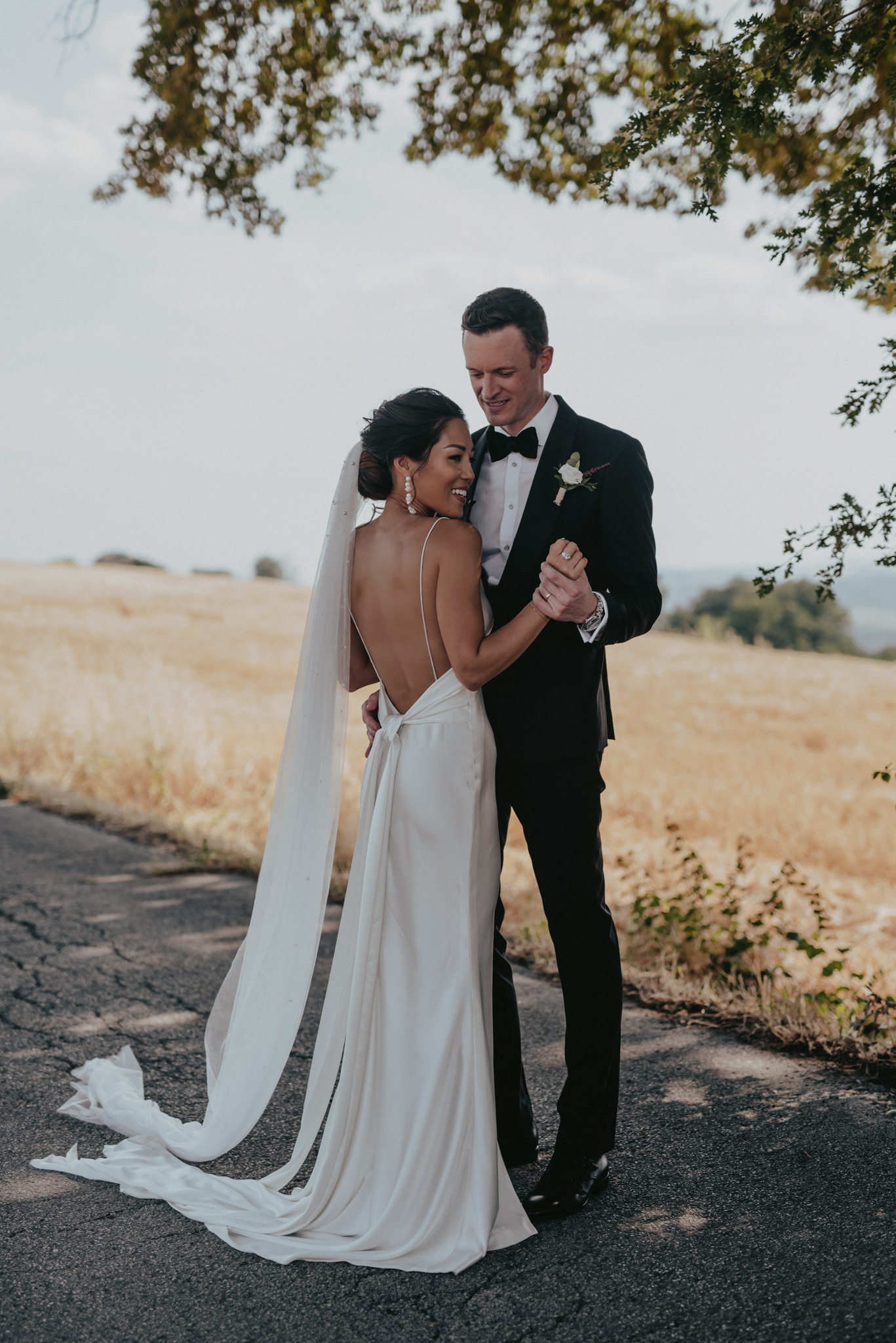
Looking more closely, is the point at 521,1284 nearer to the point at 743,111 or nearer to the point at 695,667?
the point at 743,111

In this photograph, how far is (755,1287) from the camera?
2623mm

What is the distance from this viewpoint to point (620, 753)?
13.0 meters

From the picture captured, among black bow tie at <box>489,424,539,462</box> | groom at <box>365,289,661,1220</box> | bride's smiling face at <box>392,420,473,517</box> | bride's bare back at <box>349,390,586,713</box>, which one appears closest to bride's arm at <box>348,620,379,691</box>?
bride's bare back at <box>349,390,586,713</box>

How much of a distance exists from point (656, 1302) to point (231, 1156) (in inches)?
61.0

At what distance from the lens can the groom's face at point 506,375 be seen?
10.4 ft

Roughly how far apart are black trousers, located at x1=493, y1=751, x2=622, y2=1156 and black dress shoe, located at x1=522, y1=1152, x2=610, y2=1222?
0.11 ft

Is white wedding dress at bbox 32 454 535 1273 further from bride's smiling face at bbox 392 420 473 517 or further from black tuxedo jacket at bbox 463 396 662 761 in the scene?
bride's smiling face at bbox 392 420 473 517

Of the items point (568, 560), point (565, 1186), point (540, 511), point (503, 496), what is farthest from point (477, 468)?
point (565, 1186)

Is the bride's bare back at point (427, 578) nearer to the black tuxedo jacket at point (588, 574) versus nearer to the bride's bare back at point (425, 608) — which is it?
the bride's bare back at point (425, 608)

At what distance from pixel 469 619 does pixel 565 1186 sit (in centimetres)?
176

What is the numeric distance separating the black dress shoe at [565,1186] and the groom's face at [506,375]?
235cm

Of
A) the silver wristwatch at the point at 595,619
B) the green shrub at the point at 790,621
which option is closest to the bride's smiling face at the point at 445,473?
the silver wristwatch at the point at 595,619

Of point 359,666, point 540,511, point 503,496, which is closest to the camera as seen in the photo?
point 540,511

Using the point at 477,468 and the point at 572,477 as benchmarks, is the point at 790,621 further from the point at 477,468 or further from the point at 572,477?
the point at 572,477
